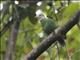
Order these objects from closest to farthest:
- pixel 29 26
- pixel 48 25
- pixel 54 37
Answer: pixel 54 37 < pixel 48 25 < pixel 29 26

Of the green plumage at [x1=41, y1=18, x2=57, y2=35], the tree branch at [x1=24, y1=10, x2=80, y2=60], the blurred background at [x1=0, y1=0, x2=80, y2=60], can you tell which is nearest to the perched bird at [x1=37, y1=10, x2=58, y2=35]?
the green plumage at [x1=41, y1=18, x2=57, y2=35]

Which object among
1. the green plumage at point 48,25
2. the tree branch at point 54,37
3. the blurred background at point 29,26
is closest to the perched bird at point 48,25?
the green plumage at point 48,25

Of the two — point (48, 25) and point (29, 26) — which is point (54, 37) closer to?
point (48, 25)

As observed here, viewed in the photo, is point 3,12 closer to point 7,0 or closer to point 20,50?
point 7,0

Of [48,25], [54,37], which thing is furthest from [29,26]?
[54,37]

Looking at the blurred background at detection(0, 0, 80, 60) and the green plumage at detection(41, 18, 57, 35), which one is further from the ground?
the green plumage at detection(41, 18, 57, 35)

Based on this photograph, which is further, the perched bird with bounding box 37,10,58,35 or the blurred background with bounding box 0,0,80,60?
the blurred background with bounding box 0,0,80,60

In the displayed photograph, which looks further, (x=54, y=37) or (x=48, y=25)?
(x=48, y=25)

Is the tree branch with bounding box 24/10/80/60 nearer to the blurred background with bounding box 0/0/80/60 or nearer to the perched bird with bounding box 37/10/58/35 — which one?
the perched bird with bounding box 37/10/58/35

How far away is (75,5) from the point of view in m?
1.08

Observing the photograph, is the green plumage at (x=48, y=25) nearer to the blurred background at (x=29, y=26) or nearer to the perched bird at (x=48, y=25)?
the perched bird at (x=48, y=25)

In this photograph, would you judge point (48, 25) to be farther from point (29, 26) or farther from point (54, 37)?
→ point (29, 26)

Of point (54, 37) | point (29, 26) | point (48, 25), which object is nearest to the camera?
point (54, 37)

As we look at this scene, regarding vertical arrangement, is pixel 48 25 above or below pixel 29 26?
above
